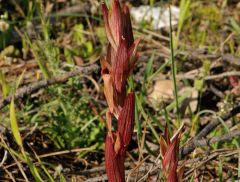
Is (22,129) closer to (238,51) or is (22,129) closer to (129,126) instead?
(129,126)

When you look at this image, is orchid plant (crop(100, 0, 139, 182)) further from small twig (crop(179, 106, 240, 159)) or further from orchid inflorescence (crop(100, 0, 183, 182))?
small twig (crop(179, 106, 240, 159))

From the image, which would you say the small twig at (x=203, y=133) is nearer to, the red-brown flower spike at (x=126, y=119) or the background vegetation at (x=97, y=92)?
the background vegetation at (x=97, y=92)

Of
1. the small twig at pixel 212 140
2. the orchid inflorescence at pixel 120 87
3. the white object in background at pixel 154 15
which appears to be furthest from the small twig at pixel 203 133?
the white object in background at pixel 154 15

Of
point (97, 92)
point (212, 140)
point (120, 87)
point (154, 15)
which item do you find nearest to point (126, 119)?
point (120, 87)

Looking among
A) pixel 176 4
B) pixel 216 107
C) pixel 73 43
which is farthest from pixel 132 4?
pixel 216 107

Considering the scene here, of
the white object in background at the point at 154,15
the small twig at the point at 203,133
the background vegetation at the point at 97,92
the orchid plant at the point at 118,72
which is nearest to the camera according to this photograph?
the orchid plant at the point at 118,72

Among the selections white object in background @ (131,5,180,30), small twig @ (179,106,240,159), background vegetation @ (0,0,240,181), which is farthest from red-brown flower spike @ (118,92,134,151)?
white object in background @ (131,5,180,30)
